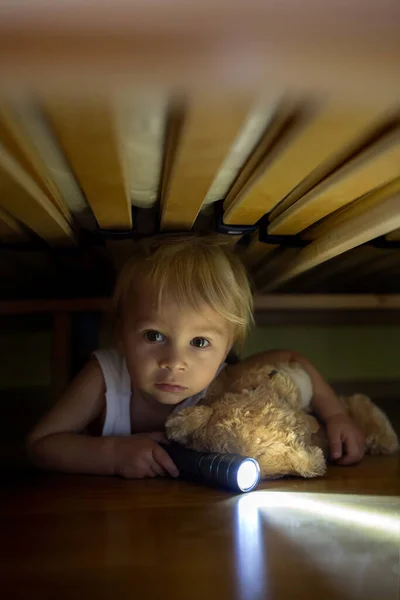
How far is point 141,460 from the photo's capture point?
0.91 m

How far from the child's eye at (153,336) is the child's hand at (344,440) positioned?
0.32m

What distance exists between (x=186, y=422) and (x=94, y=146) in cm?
47

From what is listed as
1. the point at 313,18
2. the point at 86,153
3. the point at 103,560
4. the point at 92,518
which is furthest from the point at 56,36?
the point at 92,518

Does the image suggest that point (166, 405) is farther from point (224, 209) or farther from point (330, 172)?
point (330, 172)

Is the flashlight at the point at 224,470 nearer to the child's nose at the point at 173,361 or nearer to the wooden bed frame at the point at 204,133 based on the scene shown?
the child's nose at the point at 173,361

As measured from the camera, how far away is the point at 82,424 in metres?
1.02

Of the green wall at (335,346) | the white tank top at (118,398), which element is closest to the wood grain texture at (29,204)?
the white tank top at (118,398)

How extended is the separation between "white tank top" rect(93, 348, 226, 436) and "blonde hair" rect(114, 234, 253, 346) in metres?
0.10

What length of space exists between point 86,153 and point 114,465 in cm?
49

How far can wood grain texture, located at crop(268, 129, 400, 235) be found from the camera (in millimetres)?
589

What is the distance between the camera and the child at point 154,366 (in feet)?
3.08

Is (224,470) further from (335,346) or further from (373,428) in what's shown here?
(335,346)

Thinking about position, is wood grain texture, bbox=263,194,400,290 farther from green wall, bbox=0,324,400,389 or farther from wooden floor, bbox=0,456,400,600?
green wall, bbox=0,324,400,389

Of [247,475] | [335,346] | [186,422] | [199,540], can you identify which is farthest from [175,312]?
[335,346]
